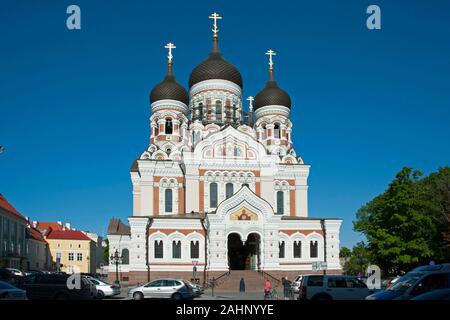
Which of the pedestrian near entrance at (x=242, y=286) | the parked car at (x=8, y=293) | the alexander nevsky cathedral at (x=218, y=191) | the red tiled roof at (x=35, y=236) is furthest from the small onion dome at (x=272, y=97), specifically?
the parked car at (x=8, y=293)

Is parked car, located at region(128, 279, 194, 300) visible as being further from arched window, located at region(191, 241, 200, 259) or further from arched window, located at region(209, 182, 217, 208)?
arched window, located at region(209, 182, 217, 208)

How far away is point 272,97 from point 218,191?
1373 centimetres

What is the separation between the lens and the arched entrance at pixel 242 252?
160ft

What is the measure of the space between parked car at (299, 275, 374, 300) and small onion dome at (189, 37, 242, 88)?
123 feet

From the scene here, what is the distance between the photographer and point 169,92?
2318 inches

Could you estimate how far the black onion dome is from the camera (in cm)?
5878

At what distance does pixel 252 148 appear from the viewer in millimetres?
52031

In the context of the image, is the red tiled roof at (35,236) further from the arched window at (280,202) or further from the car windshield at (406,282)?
the car windshield at (406,282)

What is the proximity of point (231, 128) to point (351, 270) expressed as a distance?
4472 centimetres

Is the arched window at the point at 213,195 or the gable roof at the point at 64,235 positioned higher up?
the arched window at the point at 213,195

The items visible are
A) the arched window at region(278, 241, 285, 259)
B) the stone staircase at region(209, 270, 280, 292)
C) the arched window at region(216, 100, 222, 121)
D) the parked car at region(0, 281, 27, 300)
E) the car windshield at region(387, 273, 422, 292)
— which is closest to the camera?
the parked car at region(0, 281, 27, 300)

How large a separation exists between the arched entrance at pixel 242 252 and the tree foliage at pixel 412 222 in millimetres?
10177

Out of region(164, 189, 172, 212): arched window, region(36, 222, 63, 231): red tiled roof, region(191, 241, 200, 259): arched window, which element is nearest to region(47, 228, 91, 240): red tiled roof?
region(36, 222, 63, 231): red tiled roof

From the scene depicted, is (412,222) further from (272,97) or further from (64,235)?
(64,235)
